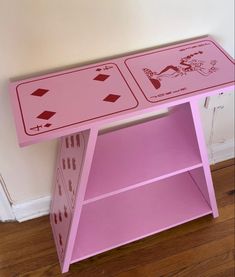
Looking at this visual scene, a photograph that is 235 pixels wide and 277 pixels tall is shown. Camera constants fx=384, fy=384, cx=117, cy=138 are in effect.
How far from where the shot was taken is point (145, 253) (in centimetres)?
146

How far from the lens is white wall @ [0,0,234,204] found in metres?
1.03

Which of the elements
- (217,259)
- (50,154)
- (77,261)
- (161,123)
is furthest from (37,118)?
(217,259)

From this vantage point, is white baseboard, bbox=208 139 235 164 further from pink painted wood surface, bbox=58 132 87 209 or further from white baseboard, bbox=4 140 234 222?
pink painted wood surface, bbox=58 132 87 209

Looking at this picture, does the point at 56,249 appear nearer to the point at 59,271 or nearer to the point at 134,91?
the point at 59,271

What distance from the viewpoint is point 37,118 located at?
3.31 ft

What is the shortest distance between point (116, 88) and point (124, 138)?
31 cm

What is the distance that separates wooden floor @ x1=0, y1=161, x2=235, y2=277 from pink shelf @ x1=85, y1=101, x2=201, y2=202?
1.18 ft

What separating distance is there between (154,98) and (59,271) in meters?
0.77

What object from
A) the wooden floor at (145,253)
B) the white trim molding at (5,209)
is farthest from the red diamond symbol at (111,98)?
the wooden floor at (145,253)

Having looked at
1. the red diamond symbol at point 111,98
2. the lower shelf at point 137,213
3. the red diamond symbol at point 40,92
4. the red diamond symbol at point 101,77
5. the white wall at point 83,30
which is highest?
the white wall at point 83,30

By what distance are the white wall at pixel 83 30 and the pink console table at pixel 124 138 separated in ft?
0.14

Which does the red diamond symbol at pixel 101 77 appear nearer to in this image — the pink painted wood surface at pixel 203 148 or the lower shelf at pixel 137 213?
the pink painted wood surface at pixel 203 148

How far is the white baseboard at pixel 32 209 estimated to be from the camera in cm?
153

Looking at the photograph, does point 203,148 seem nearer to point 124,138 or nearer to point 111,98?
point 124,138
